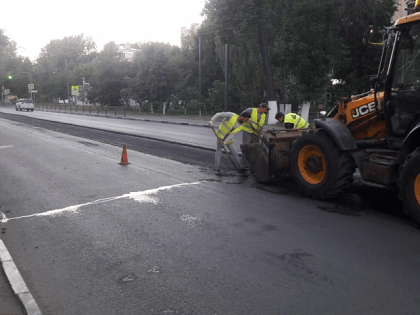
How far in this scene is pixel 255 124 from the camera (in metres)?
8.85

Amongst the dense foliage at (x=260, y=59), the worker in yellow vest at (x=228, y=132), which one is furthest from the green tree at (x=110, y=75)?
the worker in yellow vest at (x=228, y=132)

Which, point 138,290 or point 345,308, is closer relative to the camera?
point 345,308

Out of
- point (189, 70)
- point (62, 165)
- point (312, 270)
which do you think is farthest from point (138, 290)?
point (189, 70)

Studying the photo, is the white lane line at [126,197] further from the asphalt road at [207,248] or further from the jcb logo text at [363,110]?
the jcb logo text at [363,110]

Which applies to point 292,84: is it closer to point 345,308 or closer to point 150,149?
point 150,149

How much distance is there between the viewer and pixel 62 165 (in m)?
11.4

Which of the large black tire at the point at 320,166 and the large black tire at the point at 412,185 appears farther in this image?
the large black tire at the point at 320,166

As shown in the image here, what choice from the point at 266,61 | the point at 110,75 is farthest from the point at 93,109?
the point at 266,61

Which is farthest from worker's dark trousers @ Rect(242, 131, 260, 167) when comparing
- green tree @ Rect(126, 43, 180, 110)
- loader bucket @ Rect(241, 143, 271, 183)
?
green tree @ Rect(126, 43, 180, 110)

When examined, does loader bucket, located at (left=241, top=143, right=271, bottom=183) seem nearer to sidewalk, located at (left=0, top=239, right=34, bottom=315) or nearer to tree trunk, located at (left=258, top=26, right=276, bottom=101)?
sidewalk, located at (left=0, top=239, right=34, bottom=315)

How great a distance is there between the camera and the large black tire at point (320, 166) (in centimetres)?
696

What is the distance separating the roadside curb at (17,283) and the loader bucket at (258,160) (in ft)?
15.9

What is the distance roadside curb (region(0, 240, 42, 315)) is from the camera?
148 inches

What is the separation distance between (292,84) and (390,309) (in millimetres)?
21802
